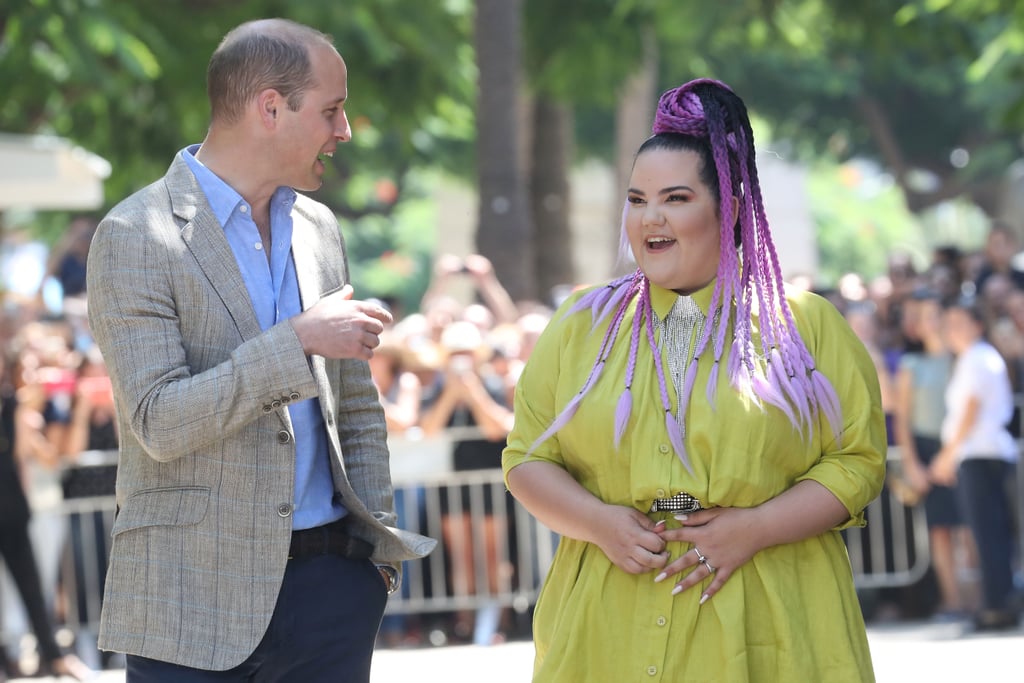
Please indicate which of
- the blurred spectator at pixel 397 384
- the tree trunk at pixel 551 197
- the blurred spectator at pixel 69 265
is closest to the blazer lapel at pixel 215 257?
the blurred spectator at pixel 397 384

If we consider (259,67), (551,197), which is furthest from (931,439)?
(551,197)

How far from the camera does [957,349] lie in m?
9.51

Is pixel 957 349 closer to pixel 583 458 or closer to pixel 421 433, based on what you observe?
pixel 421 433

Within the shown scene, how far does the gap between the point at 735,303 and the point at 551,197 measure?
15.7 meters

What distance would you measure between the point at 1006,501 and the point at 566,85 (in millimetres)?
7637

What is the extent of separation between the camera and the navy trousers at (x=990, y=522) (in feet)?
30.8

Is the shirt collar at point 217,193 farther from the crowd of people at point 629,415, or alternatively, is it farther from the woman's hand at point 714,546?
the woman's hand at point 714,546

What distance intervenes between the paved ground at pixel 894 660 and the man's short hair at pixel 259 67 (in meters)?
5.13

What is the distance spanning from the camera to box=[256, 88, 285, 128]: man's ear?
3475 millimetres

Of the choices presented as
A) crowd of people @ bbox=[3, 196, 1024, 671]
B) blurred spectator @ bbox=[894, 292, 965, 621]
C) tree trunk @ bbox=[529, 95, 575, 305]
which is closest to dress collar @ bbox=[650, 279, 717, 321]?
crowd of people @ bbox=[3, 196, 1024, 671]

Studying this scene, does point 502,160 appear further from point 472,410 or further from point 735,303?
point 735,303

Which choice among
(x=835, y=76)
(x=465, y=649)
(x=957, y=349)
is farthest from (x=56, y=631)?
(x=835, y=76)

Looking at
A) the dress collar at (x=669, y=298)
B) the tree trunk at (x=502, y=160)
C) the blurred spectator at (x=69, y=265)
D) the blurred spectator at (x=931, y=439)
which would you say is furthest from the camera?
the tree trunk at (x=502, y=160)

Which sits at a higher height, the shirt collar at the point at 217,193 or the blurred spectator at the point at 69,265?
the blurred spectator at the point at 69,265
